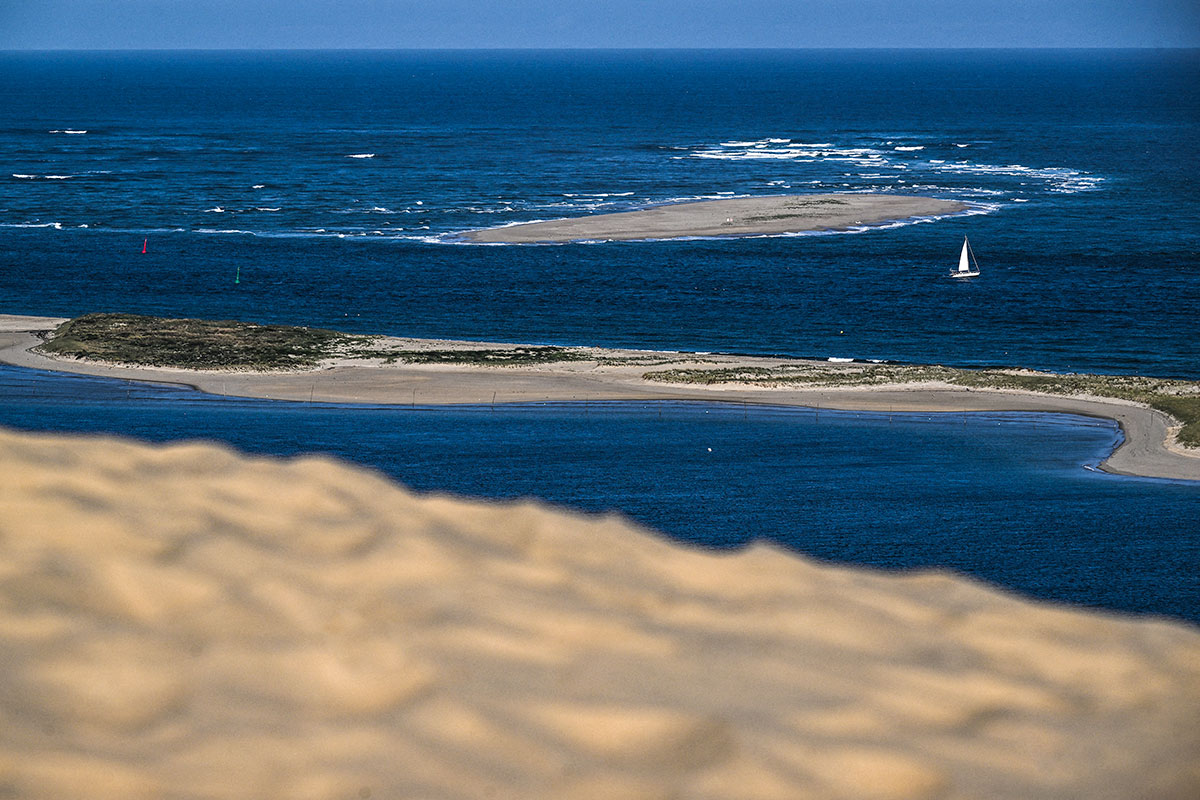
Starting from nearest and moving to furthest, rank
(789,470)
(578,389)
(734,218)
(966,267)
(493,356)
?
(789,470)
(578,389)
(493,356)
(966,267)
(734,218)

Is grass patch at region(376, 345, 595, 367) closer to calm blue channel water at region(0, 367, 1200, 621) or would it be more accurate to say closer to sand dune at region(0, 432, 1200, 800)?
calm blue channel water at region(0, 367, 1200, 621)

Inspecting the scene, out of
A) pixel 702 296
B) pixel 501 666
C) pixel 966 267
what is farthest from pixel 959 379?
pixel 501 666

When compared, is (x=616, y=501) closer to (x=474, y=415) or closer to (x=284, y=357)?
(x=474, y=415)

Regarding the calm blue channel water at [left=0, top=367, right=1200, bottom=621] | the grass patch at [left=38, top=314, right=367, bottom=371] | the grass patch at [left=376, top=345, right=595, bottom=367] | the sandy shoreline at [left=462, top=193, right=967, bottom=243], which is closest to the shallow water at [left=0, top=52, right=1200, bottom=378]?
the sandy shoreline at [left=462, top=193, right=967, bottom=243]

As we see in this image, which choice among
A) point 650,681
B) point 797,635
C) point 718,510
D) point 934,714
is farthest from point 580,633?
point 718,510

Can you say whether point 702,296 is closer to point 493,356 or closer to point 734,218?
point 493,356

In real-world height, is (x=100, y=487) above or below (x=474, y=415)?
above
